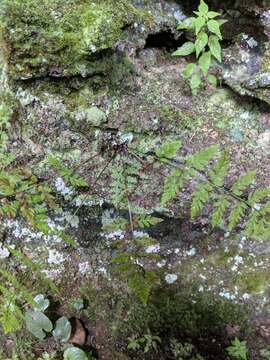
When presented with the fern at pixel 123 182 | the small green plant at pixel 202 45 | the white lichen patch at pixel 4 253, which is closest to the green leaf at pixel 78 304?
the white lichen patch at pixel 4 253

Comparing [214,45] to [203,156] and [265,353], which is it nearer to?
[203,156]

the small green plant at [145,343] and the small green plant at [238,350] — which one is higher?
the small green plant at [238,350]

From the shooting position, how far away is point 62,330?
3.59 m

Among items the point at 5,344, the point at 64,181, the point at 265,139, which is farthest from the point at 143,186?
the point at 5,344

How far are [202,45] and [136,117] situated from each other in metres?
0.78

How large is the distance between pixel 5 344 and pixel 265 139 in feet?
9.02

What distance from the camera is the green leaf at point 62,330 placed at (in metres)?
3.59

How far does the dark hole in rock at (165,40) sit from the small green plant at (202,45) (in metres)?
0.15

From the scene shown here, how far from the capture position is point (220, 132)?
358cm

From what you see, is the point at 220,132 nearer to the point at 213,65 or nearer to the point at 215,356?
the point at 213,65

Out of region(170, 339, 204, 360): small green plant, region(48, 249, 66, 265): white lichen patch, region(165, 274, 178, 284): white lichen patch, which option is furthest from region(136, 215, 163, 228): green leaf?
region(170, 339, 204, 360): small green plant

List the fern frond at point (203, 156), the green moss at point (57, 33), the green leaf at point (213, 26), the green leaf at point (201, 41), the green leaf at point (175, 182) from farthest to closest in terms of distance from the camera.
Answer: the green moss at point (57, 33)
the green leaf at point (201, 41)
the green leaf at point (213, 26)
the green leaf at point (175, 182)
the fern frond at point (203, 156)

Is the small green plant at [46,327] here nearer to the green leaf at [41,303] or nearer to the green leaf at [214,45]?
the green leaf at [41,303]

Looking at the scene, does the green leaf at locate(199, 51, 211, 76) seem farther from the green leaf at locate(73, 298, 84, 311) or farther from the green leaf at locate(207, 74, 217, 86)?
the green leaf at locate(73, 298, 84, 311)
